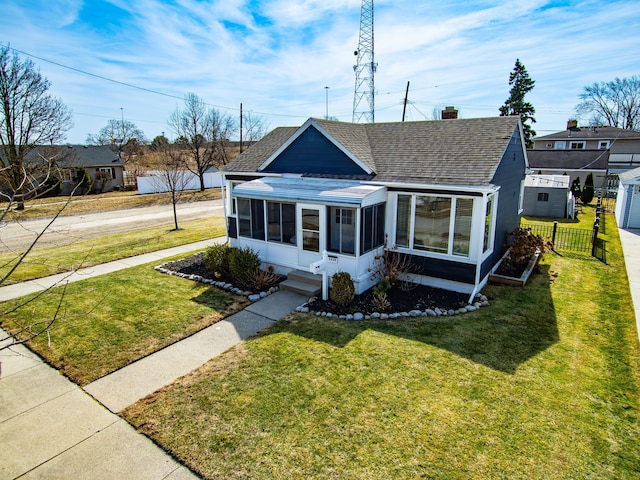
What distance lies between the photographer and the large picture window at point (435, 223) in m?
10.4

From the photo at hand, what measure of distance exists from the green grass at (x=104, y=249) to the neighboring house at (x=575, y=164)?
98.8 feet

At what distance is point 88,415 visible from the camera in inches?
241

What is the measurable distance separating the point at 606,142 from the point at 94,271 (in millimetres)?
55255

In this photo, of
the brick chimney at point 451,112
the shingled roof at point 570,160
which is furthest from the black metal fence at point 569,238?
the shingled roof at point 570,160

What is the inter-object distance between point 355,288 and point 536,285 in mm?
5918

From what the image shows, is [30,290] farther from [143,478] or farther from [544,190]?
[544,190]

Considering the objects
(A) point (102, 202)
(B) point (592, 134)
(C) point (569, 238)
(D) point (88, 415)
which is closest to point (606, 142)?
(B) point (592, 134)

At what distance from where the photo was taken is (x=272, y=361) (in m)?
7.46

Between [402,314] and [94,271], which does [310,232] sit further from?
[94,271]

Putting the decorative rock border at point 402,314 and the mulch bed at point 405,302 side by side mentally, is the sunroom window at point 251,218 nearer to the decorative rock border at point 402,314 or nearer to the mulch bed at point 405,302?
the mulch bed at point 405,302

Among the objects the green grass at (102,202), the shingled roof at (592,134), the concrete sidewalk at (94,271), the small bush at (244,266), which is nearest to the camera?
the concrete sidewalk at (94,271)

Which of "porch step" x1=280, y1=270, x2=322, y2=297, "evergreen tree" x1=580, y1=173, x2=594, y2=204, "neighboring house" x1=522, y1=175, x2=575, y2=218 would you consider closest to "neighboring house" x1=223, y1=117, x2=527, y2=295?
"porch step" x1=280, y1=270, x2=322, y2=297

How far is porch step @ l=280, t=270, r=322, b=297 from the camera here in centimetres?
1080

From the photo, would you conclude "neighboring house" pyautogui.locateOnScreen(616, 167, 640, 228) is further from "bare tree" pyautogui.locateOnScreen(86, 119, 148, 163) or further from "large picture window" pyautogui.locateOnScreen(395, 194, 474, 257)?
"bare tree" pyautogui.locateOnScreen(86, 119, 148, 163)
